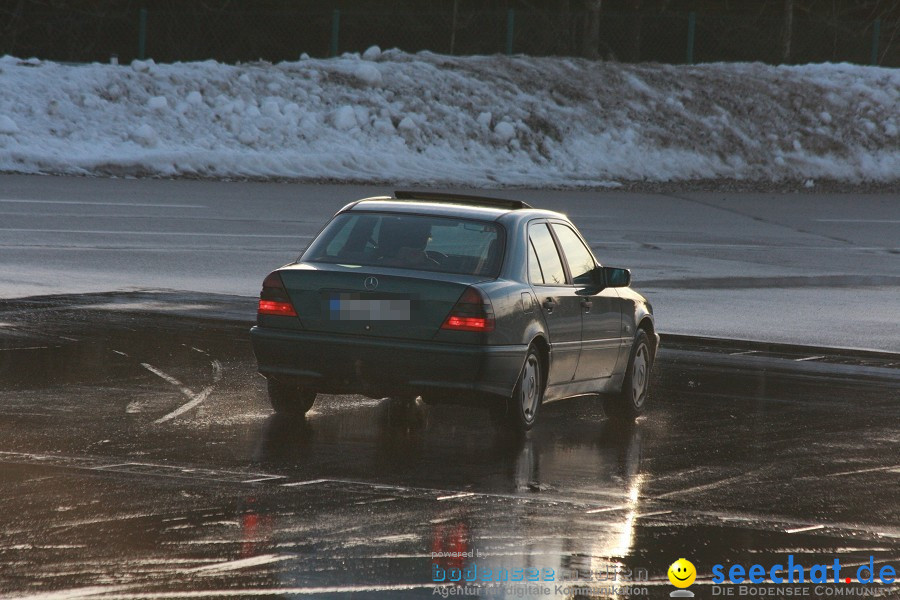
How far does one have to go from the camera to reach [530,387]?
9031 mm

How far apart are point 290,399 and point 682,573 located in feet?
12.7

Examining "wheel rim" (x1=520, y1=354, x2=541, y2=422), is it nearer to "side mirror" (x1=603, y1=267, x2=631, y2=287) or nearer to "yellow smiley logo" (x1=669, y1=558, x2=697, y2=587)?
"side mirror" (x1=603, y1=267, x2=631, y2=287)

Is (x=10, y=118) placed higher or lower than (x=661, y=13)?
lower

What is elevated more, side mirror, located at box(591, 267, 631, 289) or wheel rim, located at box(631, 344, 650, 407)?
side mirror, located at box(591, 267, 631, 289)

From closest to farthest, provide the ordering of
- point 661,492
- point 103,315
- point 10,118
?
point 661,492
point 103,315
point 10,118

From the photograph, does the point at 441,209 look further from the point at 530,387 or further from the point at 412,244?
the point at 530,387

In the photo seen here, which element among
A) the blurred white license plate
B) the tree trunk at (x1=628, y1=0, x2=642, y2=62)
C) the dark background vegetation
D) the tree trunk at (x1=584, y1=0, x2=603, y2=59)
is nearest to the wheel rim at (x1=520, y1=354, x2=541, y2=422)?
the blurred white license plate

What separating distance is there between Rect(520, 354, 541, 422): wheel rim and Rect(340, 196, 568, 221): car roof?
2.97 ft

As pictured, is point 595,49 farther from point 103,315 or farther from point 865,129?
point 103,315

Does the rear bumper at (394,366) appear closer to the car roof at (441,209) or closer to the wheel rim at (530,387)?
the wheel rim at (530,387)

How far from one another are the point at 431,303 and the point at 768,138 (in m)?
36.5

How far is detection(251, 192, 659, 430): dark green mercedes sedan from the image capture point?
8523 millimetres

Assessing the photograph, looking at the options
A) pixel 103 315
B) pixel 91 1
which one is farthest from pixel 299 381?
pixel 91 1

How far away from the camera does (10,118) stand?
112 ft
